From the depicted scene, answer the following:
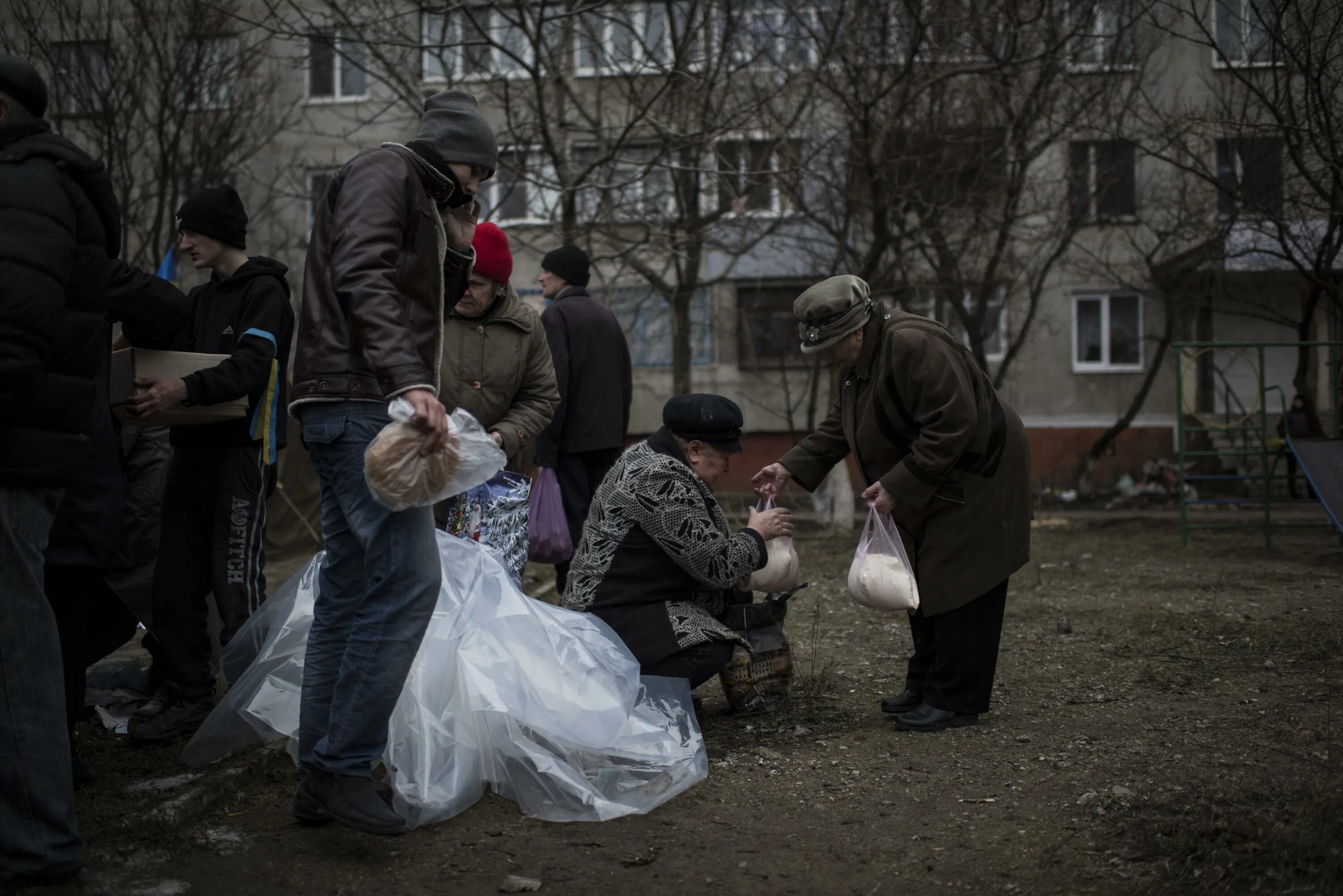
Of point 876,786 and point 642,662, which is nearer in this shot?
point 876,786

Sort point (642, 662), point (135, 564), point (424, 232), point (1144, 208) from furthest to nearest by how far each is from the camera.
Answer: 1. point (1144, 208)
2. point (135, 564)
3. point (642, 662)
4. point (424, 232)

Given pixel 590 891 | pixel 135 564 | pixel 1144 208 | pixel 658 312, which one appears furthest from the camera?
pixel 658 312

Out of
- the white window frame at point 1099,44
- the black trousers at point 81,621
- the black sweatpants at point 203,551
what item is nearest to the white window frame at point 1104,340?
the white window frame at point 1099,44

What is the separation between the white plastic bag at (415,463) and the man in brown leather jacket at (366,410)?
121mm

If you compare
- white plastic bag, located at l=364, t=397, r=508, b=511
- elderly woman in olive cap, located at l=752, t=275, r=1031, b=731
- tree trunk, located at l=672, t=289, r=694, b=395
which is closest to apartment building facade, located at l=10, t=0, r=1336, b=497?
tree trunk, located at l=672, t=289, r=694, b=395

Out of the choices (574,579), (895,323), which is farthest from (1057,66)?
(574,579)

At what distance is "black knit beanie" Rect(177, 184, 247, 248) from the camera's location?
429cm

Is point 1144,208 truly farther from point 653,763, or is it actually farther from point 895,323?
point 653,763

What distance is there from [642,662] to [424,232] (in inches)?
64.9

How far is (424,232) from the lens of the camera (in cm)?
312

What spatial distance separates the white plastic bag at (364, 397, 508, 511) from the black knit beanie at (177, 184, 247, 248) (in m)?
1.78

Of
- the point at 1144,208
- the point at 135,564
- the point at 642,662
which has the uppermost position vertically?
the point at 1144,208

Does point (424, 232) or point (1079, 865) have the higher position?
point (424, 232)

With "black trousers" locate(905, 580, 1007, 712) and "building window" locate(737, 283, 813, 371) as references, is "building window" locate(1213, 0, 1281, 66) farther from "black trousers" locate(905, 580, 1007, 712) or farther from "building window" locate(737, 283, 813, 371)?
"building window" locate(737, 283, 813, 371)
